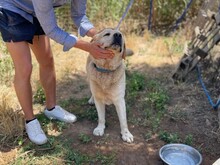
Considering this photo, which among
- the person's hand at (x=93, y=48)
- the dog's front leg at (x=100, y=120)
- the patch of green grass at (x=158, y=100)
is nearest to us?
the person's hand at (x=93, y=48)

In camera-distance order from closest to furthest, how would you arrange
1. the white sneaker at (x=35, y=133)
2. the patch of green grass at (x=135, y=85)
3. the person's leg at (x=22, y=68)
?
1. the person's leg at (x=22, y=68)
2. the white sneaker at (x=35, y=133)
3. the patch of green grass at (x=135, y=85)

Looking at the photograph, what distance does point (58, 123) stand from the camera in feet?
10.9

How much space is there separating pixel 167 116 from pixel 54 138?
1228 mm

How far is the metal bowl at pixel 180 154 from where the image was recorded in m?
2.86

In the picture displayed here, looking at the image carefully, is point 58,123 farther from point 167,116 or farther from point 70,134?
point 167,116

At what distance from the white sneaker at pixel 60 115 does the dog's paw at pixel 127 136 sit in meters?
0.57

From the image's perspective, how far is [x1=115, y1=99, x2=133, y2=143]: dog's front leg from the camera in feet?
10.2

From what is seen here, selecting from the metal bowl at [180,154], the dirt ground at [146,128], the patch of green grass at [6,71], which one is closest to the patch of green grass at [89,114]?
the dirt ground at [146,128]

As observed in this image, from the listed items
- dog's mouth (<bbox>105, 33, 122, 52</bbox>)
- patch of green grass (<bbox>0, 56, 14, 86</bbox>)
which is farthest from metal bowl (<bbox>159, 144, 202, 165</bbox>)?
patch of green grass (<bbox>0, 56, 14, 86</bbox>)

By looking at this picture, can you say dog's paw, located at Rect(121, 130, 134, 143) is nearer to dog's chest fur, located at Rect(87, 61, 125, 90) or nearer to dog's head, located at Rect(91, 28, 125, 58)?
dog's chest fur, located at Rect(87, 61, 125, 90)

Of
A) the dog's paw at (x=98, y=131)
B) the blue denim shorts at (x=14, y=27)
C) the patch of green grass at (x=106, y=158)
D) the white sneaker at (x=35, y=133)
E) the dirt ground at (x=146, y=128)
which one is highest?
the blue denim shorts at (x=14, y=27)

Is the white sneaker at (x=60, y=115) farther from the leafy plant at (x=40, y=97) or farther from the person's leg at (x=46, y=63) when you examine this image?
the leafy plant at (x=40, y=97)

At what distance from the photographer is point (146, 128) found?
3359 mm

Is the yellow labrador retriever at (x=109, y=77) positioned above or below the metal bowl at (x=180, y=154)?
above
